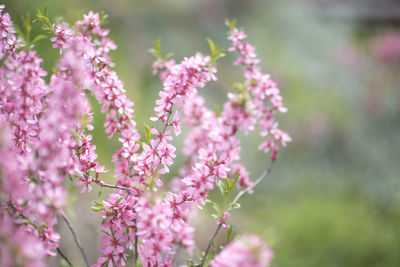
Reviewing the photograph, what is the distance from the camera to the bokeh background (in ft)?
7.39

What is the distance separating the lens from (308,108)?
404 cm

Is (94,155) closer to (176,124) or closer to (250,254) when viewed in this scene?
(176,124)

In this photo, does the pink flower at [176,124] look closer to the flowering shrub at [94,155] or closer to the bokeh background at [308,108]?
the flowering shrub at [94,155]

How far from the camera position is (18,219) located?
24.9 inches

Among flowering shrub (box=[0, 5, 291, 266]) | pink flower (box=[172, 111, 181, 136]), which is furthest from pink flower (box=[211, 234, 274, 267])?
pink flower (box=[172, 111, 181, 136])

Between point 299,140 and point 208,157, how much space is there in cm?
285

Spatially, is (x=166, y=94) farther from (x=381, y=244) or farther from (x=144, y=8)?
(x=144, y=8)

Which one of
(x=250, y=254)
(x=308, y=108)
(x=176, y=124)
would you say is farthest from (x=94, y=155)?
(x=308, y=108)

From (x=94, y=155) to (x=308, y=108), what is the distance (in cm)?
361

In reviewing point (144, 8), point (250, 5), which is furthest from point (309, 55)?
point (144, 8)

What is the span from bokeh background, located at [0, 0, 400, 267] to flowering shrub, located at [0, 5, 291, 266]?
0.47 feet

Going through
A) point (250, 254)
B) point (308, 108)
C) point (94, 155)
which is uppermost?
point (308, 108)

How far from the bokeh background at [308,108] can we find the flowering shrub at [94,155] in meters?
0.14

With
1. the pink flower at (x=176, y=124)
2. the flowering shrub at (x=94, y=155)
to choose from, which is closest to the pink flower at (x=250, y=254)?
the flowering shrub at (x=94, y=155)
